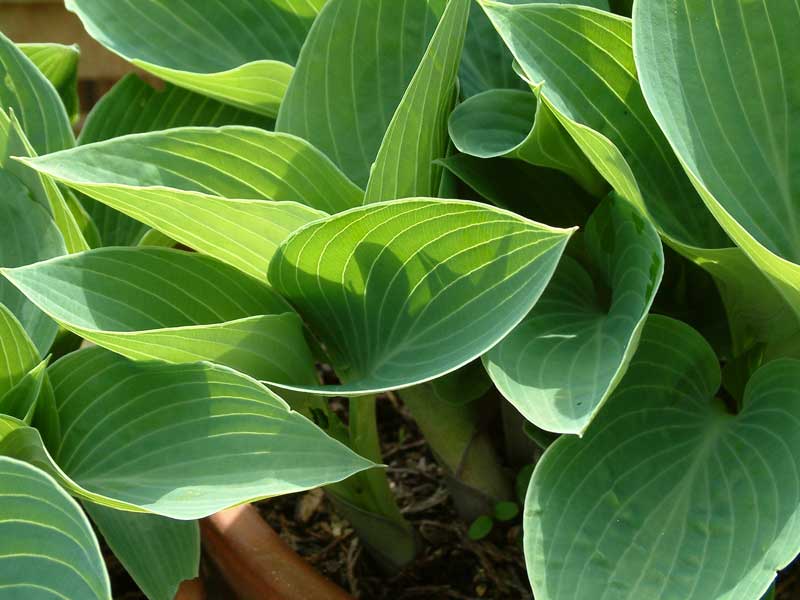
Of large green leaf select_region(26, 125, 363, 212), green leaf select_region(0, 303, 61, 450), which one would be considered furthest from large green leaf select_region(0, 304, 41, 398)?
large green leaf select_region(26, 125, 363, 212)

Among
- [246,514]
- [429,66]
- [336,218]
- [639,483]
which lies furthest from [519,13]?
[246,514]

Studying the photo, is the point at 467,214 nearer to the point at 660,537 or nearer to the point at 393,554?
the point at 660,537

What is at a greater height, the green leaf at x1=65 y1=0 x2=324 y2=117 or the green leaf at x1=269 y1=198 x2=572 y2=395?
the green leaf at x1=65 y1=0 x2=324 y2=117

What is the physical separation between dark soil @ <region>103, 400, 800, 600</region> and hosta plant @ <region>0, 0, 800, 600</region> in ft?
0.47

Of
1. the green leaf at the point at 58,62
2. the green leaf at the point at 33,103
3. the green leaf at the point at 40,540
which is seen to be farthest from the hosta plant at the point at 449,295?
Answer: the green leaf at the point at 58,62

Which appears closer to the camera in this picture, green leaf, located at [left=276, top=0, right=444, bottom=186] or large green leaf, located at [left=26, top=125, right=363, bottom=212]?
large green leaf, located at [left=26, top=125, right=363, bottom=212]

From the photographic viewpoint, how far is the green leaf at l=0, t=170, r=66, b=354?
0.65m

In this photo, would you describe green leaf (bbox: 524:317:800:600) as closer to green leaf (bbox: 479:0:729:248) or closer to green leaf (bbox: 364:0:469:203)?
green leaf (bbox: 479:0:729:248)

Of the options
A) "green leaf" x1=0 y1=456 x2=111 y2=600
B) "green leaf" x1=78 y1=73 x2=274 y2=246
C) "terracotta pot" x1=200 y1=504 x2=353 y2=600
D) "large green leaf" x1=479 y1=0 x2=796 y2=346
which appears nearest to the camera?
"green leaf" x1=0 y1=456 x2=111 y2=600

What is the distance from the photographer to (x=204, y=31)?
0.84 meters

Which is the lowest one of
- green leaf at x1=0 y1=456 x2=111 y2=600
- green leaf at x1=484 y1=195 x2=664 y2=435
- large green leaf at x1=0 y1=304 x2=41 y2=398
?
green leaf at x1=0 y1=456 x2=111 y2=600

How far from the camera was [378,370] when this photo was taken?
1.91 ft

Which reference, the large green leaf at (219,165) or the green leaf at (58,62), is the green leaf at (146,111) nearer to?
the green leaf at (58,62)

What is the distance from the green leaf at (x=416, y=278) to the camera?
504 millimetres
